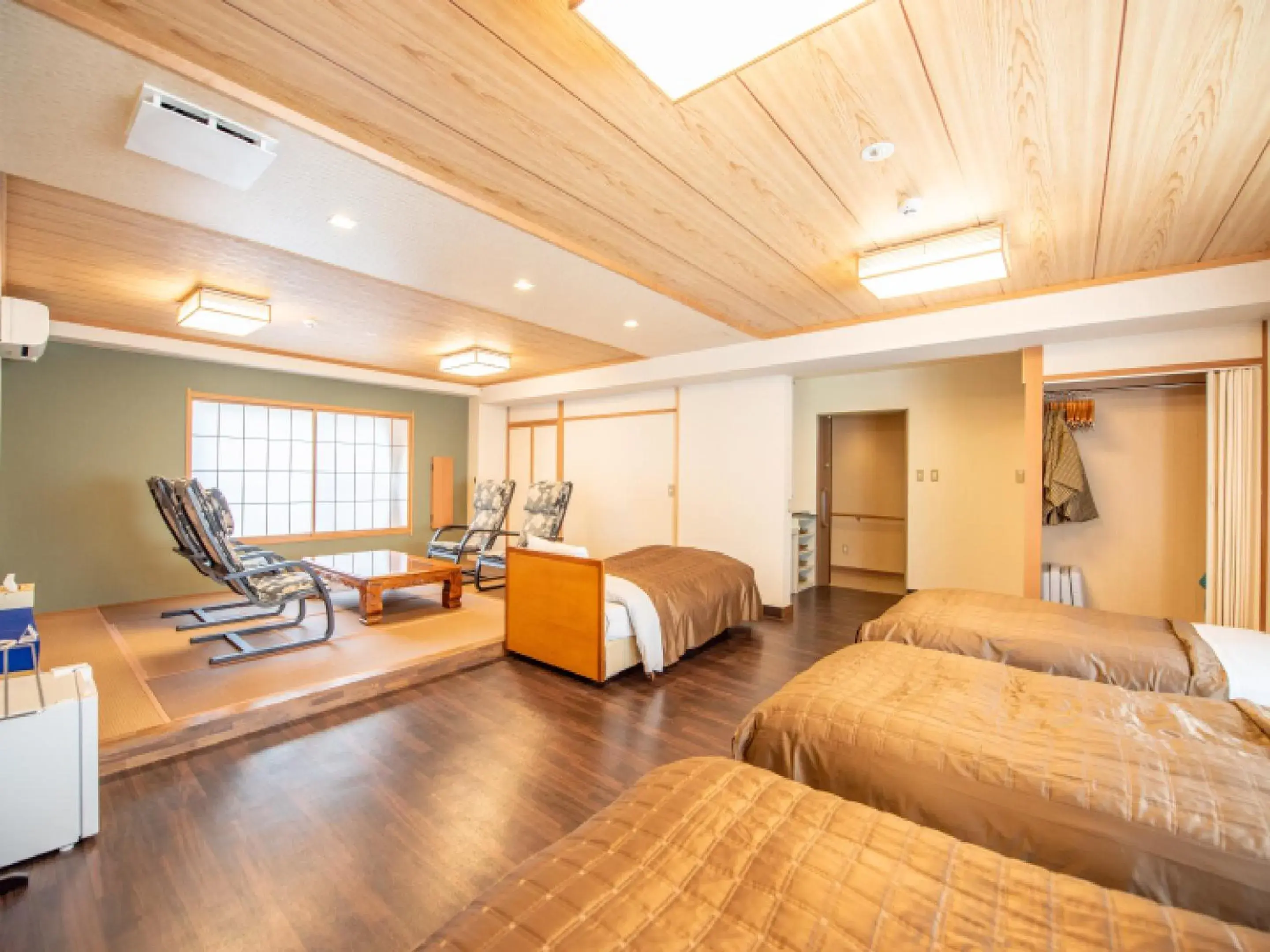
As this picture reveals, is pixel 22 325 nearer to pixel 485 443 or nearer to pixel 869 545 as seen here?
pixel 485 443

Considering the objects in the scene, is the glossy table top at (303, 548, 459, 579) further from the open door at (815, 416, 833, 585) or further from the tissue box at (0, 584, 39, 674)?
the open door at (815, 416, 833, 585)

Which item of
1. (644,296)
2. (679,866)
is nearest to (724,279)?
(644,296)

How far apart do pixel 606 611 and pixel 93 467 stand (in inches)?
188

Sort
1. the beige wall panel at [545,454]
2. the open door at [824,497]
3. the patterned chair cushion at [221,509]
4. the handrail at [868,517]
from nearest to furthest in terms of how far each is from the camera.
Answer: the patterned chair cushion at [221,509], the handrail at [868,517], the open door at [824,497], the beige wall panel at [545,454]

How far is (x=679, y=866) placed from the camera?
966mm

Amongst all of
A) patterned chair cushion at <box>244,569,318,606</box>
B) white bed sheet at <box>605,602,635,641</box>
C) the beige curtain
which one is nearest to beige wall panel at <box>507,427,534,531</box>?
patterned chair cushion at <box>244,569,318,606</box>

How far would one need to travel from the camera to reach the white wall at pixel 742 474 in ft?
15.7

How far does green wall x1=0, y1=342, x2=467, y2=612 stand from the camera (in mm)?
4285

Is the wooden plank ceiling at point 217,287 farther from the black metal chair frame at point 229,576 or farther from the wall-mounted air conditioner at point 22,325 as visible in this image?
the black metal chair frame at point 229,576

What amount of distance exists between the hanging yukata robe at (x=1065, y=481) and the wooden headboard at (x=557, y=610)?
3.07m

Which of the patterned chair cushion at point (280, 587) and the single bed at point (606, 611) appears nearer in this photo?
the single bed at point (606, 611)

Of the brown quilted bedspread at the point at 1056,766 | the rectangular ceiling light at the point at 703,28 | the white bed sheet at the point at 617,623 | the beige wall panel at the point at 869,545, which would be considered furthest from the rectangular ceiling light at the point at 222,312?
the beige wall panel at the point at 869,545

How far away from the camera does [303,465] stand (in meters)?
6.06

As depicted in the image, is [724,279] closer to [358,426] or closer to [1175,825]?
[1175,825]
